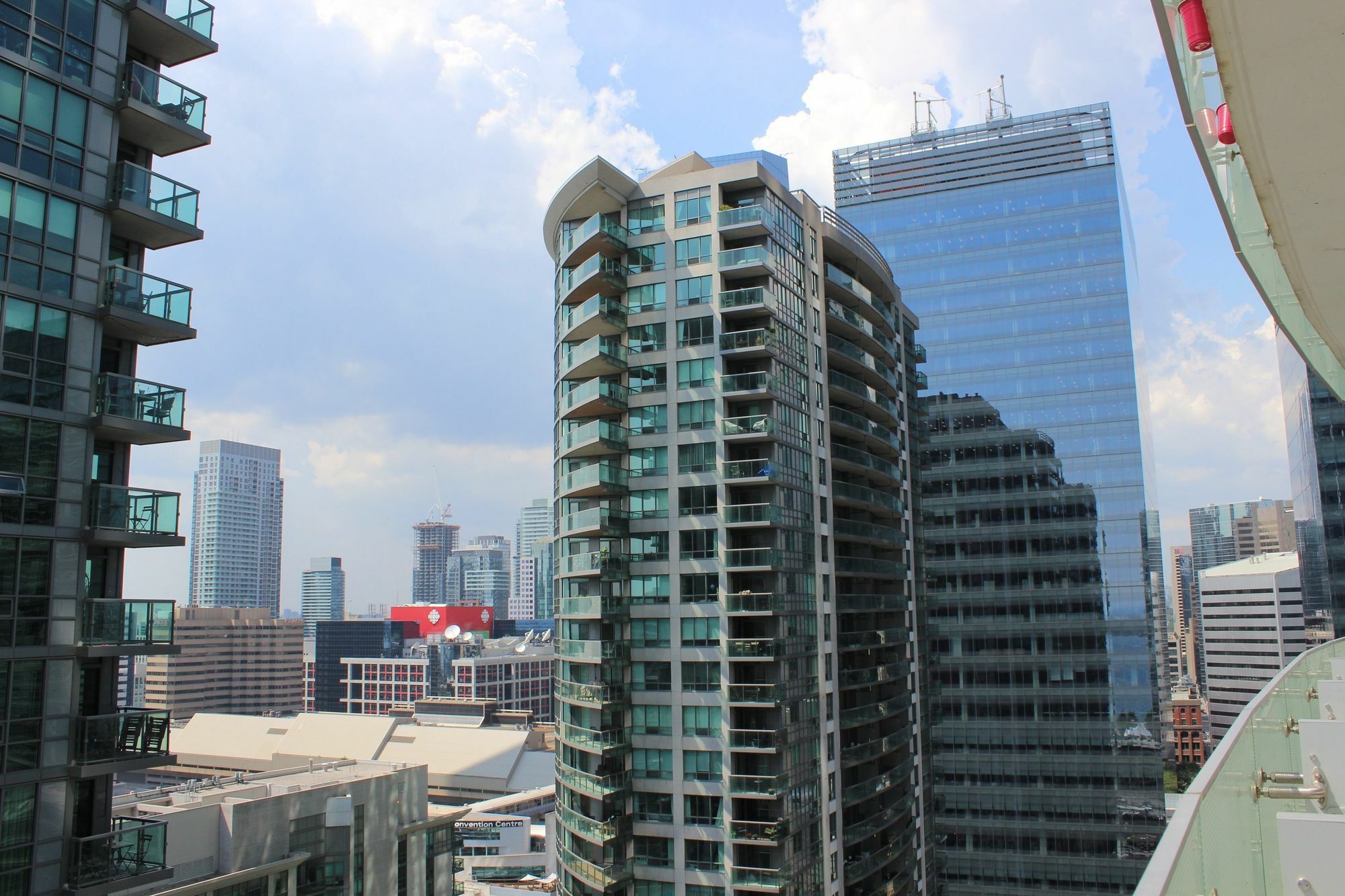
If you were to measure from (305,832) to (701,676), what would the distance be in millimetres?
19831

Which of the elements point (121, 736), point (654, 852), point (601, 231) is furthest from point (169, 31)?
point (654, 852)

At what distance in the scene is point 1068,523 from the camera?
8819cm

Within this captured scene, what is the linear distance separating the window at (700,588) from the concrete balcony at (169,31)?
95.1 ft

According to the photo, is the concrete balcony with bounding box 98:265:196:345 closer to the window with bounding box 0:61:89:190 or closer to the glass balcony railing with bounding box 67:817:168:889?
the window with bounding box 0:61:89:190

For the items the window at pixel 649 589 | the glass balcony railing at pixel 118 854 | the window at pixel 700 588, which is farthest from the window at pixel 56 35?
the window at pixel 700 588

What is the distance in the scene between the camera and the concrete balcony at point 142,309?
20781 millimetres

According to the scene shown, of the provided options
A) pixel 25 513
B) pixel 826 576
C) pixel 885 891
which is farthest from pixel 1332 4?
pixel 885 891

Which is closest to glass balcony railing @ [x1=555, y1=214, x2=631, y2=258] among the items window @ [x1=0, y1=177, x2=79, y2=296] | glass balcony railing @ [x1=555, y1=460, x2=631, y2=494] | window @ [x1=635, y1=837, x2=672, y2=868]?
glass balcony railing @ [x1=555, y1=460, x2=631, y2=494]

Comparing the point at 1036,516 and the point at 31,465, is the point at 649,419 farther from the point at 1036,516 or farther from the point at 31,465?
the point at 1036,516

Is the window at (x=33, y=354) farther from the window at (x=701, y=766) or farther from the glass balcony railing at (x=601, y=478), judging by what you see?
the window at (x=701, y=766)

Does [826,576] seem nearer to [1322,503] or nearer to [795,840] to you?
[795,840]

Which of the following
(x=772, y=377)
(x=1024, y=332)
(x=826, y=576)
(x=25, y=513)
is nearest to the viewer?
(x=25, y=513)

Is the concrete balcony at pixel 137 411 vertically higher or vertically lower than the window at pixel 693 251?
lower

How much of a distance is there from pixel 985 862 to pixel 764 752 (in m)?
55.7
